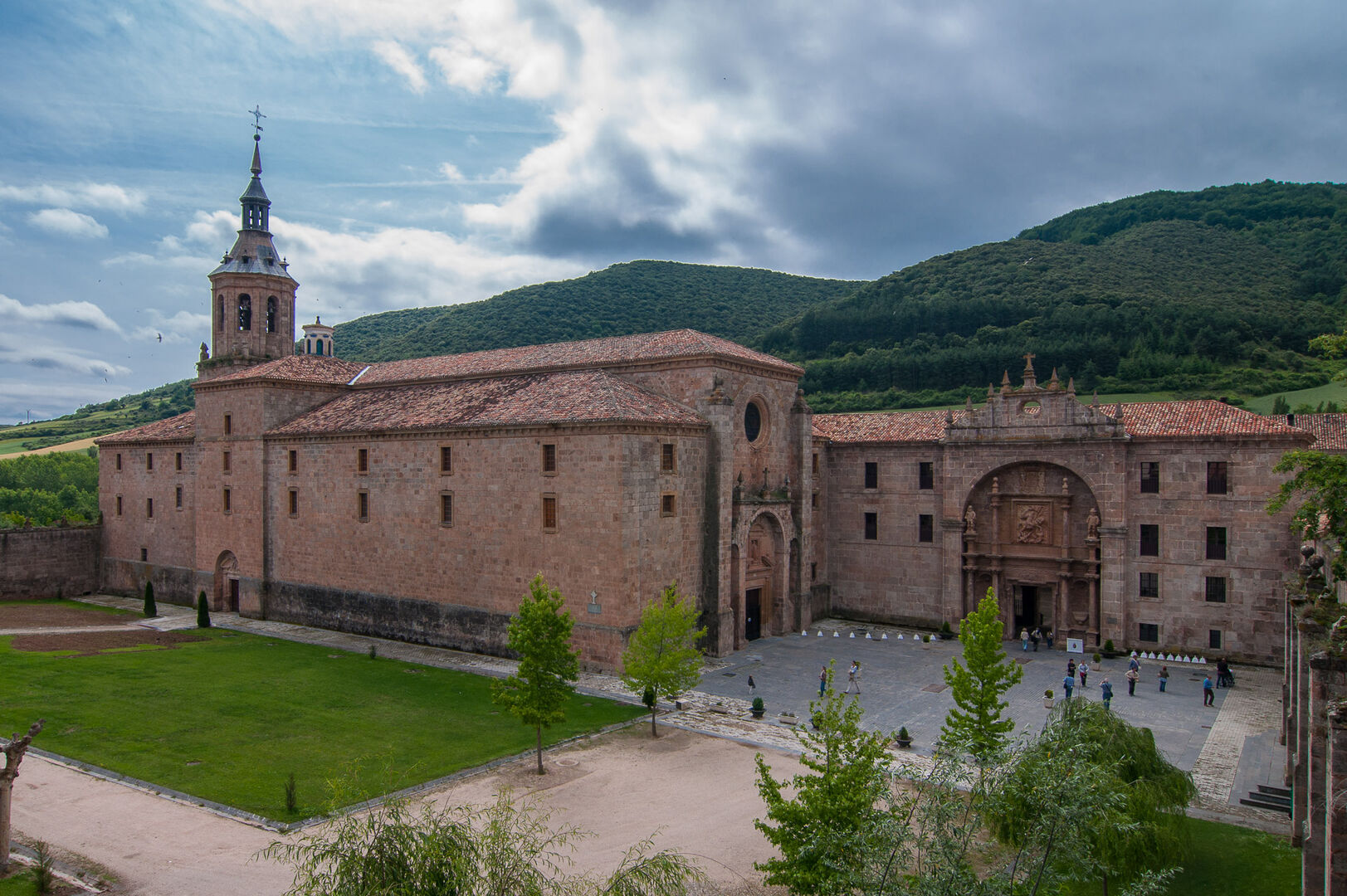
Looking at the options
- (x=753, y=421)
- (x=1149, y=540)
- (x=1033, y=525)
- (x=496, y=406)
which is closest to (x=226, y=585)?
(x=496, y=406)

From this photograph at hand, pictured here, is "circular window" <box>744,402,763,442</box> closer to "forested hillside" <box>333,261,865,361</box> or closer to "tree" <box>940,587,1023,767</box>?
"tree" <box>940,587,1023,767</box>

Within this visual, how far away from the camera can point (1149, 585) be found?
35438 millimetres

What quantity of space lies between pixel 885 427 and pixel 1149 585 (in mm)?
13650

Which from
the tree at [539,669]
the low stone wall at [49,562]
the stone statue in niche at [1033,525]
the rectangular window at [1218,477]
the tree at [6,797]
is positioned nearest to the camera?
the tree at [6,797]

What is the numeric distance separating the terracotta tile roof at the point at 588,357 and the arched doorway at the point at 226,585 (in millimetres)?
11642

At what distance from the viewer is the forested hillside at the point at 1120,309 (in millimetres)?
65312

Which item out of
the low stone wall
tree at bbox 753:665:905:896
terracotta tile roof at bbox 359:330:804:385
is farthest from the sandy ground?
the low stone wall

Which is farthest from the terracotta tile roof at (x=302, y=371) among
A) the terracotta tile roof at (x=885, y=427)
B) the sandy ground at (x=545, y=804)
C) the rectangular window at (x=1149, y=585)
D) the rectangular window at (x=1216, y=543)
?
the rectangular window at (x=1216, y=543)

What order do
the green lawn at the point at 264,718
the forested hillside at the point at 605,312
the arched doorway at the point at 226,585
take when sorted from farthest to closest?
the forested hillside at the point at 605,312 → the arched doorway at the point at 226,585 → the green lawn at the point at 264,718

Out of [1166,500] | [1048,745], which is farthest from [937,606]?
[1048,745]

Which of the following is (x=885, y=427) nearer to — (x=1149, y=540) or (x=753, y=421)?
(x=753, y=421)

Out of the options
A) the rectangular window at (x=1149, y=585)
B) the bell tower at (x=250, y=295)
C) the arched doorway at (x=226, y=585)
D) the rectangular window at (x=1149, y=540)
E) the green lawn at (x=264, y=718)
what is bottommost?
the green lawn at (x=264, y=718)

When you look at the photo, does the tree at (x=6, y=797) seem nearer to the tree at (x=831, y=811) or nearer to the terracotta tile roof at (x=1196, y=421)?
the tree at (x=831, y=811)

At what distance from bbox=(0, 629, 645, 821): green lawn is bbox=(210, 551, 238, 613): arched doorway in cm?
1052
